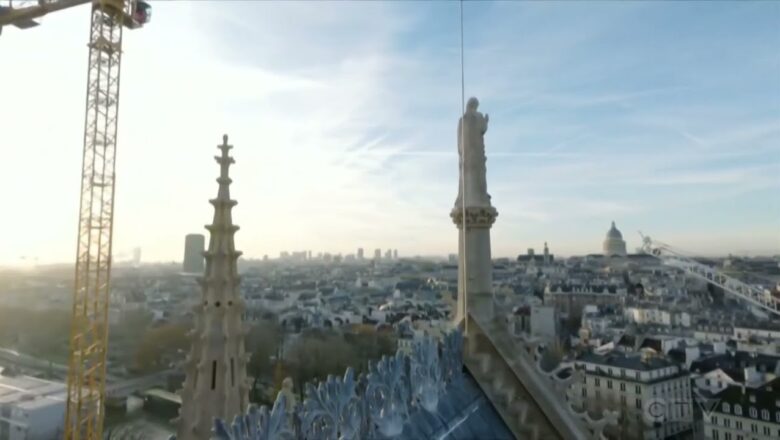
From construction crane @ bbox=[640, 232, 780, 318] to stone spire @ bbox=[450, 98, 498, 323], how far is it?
68.6 ft

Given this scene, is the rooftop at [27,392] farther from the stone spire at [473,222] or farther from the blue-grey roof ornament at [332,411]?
the blue-grey roof ornament at [332,411]

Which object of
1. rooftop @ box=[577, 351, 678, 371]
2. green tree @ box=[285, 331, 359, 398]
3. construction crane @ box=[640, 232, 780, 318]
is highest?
construction crane @ box=[640, 232, 780, 318]

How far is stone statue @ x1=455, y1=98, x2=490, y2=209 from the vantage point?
5.46 meters

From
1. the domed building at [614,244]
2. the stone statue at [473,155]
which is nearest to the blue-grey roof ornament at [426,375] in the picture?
the stone statue at [473,155]

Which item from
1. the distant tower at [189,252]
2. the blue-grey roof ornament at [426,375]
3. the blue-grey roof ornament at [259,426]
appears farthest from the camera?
the distant tower at [189,252]

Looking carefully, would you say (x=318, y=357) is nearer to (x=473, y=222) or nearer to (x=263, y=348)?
(x=263, y=348)

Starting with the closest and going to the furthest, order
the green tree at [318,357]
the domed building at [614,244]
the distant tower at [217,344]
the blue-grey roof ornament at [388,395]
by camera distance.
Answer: the blue-grey roof ornament at [388,395] < the distant tower at [217,344] < the green tree at [318,357] < the domed building at [614,244]

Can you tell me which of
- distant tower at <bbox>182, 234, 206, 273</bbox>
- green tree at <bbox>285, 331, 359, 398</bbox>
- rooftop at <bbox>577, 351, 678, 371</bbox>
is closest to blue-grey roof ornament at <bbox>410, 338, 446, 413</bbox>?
distant tower at <bbox>182, 234, 206, 273</bbox>

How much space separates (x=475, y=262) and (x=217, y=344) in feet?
9.70

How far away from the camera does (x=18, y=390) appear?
22.1m

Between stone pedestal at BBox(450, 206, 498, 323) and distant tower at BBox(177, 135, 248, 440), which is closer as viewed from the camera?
stone pedestal at BBox(450, 206, 498, 323)

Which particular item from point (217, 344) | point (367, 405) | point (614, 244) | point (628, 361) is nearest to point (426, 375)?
point (367, 405)

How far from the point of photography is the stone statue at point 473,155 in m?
5.46

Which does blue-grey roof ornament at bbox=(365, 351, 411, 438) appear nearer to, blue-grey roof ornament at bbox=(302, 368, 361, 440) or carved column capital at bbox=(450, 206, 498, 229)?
blue-grey roof ornament at bbox=(302, 368, 361, 440)
